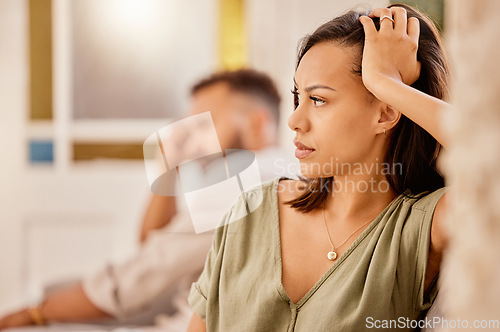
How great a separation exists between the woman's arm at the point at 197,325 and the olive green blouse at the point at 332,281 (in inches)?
0.4

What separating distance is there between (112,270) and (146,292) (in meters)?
0.12

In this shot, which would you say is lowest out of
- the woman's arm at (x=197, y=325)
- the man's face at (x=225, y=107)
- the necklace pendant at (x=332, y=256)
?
the woman's arm at (x=197, y=325)

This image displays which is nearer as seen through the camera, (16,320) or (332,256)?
(332,256)

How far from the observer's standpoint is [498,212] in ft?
0.99

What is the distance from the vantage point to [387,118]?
30.8 inches

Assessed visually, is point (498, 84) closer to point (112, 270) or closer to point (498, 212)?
point (498, 212)

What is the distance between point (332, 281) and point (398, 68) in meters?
0.31

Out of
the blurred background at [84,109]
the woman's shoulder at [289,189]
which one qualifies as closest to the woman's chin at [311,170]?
the woman's shoulder at [289,189]

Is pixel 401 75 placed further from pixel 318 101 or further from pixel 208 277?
pixel 208 277

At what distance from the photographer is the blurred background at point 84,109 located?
9.66 ft

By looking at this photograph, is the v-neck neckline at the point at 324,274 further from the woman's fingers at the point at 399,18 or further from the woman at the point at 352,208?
the woman's fingers at the point at 399,18

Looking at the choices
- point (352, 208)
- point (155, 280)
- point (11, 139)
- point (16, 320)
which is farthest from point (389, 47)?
point (11, 139)

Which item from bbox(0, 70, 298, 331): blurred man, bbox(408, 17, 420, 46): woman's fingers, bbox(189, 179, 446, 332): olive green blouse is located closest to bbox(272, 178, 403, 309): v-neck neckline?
bbox(189, 179, 446, 332): olive green blouse

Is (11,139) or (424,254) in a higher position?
(424,254)
